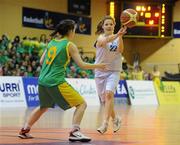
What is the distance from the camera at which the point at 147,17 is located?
28.3 m

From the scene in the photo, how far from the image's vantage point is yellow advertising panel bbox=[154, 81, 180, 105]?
2367cm

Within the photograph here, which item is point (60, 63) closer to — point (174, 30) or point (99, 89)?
point (99, 89)

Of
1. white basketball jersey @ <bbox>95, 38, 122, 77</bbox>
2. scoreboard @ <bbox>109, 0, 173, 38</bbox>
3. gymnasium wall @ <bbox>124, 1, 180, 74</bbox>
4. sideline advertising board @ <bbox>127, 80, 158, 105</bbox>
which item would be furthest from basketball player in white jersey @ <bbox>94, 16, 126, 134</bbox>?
gymnasium wall @ <bbox>124, 1, 180, 74</bbox>

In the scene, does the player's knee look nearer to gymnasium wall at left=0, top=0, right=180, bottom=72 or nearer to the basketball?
the basketball

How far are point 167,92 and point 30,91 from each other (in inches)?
349

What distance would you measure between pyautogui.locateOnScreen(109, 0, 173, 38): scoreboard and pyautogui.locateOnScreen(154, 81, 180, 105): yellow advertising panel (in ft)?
15.0

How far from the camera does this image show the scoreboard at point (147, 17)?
28.2 meters

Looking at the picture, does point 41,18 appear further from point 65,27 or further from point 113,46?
point 65,27

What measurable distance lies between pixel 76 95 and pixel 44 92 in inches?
17.9

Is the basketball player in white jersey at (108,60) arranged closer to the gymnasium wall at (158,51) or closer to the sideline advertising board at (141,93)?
the sideline advertising board at (141,93)

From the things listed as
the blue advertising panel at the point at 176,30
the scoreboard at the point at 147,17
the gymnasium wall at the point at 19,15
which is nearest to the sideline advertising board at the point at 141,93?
the scoreboard at the point at 147,17

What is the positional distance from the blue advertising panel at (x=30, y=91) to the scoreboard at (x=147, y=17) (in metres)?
11.0

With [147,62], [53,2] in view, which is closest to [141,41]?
[147,62]

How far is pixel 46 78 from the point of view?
6.98 m
